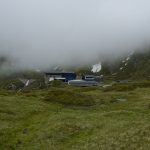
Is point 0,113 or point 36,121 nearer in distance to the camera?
point 36,121

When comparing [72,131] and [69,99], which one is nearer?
[72,131]

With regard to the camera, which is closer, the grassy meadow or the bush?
the grassy meadow

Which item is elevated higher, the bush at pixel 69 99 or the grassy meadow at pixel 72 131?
the bush at pixel 69 99

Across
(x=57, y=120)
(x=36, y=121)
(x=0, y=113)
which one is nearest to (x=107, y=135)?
(x=57, y=120)

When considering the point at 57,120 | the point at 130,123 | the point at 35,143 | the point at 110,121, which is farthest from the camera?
the point at 57,120

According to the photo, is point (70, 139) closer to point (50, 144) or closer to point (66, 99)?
point (50, 144)

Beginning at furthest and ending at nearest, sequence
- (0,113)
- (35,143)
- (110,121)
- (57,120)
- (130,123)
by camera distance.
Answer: (0,113), (57,120), (110,121), (130,123), (35,143)

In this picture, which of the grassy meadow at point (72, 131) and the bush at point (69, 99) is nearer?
the grassy meadow at point (72, 131)

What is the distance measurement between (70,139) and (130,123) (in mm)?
7757

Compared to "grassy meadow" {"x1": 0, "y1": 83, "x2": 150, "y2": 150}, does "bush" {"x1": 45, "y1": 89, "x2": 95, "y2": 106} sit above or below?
above

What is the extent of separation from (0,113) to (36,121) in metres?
7.91

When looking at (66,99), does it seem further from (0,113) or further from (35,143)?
(35,143)

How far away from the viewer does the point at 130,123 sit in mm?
39062

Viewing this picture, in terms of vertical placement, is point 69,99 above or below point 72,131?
above
